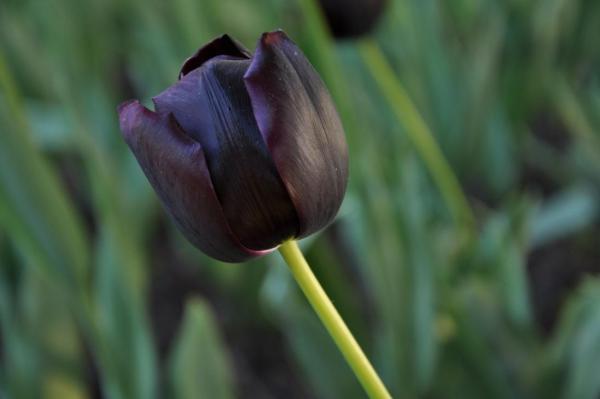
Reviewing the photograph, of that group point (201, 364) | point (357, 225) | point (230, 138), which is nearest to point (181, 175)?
point (230, 138)

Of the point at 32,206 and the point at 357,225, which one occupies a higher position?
the point at 32,206

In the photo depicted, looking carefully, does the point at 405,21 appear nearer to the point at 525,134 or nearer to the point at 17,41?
the point at 525,134

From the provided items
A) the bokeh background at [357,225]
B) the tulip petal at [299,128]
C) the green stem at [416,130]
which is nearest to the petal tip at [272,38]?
the tulip petal at [299,128]

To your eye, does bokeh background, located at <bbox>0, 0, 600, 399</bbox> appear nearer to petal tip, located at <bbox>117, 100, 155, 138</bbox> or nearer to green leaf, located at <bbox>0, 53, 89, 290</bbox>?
green leaf, located at <bbox>0, 53, 89, 290</bbox>

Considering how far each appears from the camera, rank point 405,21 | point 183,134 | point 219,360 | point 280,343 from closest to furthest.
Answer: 1. point 183,134
2. point 219,360
3. point 405,21
4. point 280,343

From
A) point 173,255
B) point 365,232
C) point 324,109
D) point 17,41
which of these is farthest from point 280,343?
point 324,109

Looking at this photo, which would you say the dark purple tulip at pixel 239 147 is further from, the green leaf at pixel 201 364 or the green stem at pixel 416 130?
the green stem at pixel 416 130

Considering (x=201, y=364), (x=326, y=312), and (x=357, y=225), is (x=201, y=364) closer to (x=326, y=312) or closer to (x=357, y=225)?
(x=357, y=225)
